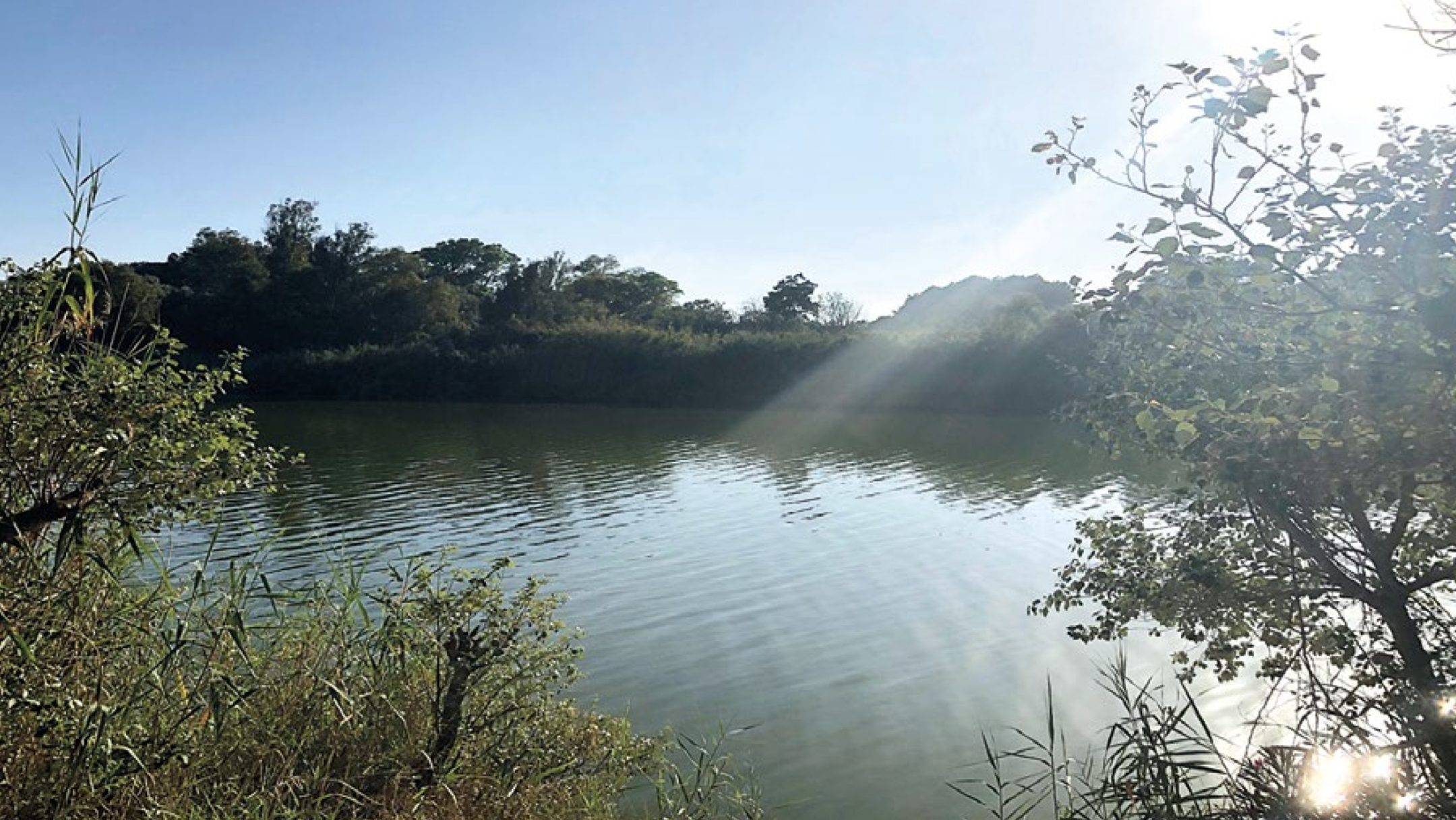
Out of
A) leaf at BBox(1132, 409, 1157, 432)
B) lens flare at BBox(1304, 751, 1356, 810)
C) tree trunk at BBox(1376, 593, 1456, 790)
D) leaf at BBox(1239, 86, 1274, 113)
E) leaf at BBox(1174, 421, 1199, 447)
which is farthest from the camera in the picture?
lens flare at BBox(1304, 751, 1356, 810)

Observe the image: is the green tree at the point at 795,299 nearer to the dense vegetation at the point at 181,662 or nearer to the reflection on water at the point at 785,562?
the reflection on water at the point at 785,562

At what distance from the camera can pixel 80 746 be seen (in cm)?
323

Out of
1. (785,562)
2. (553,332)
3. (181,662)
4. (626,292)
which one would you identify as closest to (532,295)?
(626,292)

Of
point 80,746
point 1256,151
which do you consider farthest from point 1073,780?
point 80,746

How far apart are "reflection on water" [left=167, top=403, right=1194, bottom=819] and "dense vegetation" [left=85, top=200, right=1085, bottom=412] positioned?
1522cm

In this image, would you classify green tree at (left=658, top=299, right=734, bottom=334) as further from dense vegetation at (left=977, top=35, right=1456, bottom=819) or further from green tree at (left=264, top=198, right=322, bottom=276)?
dense vegetation at (left=977, top=35, right=1456, bottom=819)

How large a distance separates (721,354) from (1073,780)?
44.1 meters

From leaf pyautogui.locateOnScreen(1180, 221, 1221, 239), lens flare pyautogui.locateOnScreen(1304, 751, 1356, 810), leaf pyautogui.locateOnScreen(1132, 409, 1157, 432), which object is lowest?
lens flare pyautogui.locateOnScreen(1304, 751, 1356, 810)

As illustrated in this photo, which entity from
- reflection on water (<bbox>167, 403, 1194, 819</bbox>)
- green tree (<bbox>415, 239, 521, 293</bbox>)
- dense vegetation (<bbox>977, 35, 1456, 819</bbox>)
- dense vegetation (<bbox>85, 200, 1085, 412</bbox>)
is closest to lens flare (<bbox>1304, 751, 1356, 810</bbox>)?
dense vegetation (<bbox>977, 35, 1456, 819</bbox>)

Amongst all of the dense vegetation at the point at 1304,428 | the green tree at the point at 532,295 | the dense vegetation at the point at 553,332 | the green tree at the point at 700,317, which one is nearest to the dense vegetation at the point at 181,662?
the dense vegetation at the point at 1304,428

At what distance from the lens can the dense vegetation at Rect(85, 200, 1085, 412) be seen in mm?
43938

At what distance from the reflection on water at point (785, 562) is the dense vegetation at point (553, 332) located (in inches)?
599

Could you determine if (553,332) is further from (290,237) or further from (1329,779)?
(1329,779)

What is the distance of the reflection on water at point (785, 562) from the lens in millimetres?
7453
